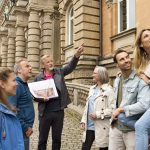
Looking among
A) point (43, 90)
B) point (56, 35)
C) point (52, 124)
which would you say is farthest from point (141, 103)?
point (56, 35)

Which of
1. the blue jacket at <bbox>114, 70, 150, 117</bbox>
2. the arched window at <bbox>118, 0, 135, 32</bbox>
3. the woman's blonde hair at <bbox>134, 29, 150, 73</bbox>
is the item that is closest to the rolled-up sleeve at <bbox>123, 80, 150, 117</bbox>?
the blue jacket at <bbox>114, 70, 150, 117</bbox>

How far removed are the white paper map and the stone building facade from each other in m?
7.43

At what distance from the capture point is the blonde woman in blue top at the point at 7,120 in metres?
3.15

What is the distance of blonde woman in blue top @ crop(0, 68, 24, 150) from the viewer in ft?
10.3

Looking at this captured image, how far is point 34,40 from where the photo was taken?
23172 millimetres

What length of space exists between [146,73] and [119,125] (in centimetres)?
71

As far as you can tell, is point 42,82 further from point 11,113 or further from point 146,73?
point 11,113

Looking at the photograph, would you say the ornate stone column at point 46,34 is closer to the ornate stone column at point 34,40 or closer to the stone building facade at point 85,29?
the stone building facade at point 85,29

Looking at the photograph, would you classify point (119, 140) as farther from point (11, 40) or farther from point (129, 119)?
point (11, 40)

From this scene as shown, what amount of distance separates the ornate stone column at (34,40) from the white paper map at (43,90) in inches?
666

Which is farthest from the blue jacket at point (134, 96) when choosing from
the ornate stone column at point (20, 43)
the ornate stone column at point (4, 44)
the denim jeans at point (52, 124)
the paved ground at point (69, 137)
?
the ornate stone column at point (4, 44)

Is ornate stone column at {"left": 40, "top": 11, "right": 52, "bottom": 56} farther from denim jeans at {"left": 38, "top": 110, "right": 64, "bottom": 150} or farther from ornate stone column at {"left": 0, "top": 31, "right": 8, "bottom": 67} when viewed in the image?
denim jeans at {"left": 38, "top": 110, "right": 64, "bottom": 150}

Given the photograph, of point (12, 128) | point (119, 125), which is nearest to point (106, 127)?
point (119, 125)

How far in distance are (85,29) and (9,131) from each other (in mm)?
13588
